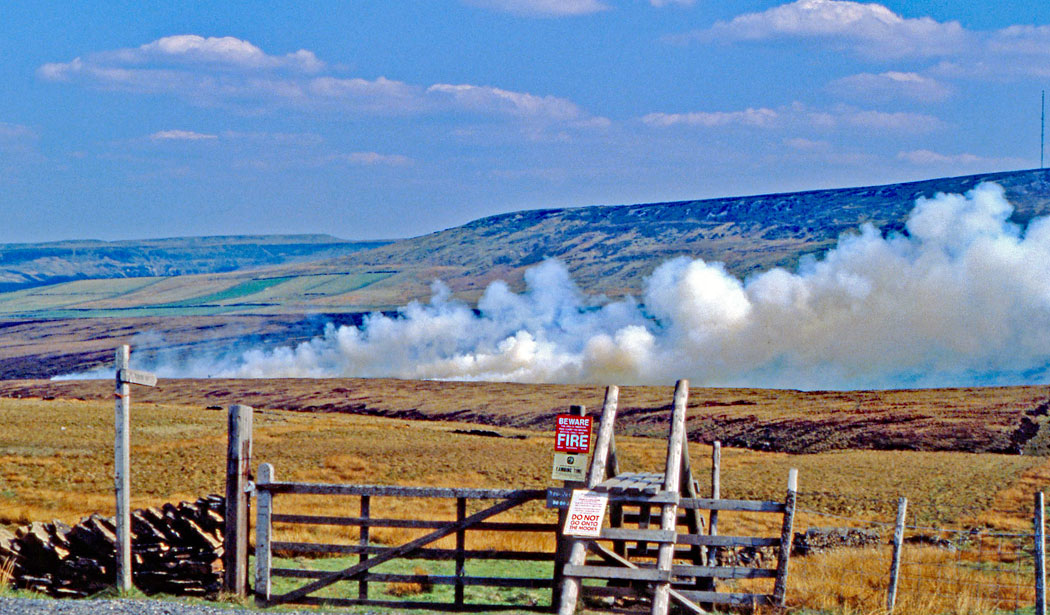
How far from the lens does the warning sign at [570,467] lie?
13.6 metres

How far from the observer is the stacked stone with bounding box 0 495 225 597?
607 inches

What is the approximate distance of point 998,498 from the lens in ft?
129

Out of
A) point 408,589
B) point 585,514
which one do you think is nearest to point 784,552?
A: point 585,514

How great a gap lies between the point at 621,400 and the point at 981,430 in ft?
144

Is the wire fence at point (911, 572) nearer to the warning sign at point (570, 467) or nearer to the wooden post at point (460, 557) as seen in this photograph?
the warning sign at point (570, 467)

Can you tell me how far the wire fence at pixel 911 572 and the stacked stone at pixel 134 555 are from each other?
793 cm

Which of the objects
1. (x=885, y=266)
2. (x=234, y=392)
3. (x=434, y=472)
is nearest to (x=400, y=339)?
(x=234, y=392)

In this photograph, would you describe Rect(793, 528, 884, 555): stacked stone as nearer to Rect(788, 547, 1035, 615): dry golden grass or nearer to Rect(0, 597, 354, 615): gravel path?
Rect(788, 547, 1035, 615): dry golden grass

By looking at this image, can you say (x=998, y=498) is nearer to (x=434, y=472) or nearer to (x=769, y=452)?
(x=434, y=472)

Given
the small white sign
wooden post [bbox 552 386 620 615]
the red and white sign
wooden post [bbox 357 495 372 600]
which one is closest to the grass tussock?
wooden post [bbox 357 495 372 600]

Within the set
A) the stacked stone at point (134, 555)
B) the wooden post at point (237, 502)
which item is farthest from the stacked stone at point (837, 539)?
the wooden post at point (237, 502)

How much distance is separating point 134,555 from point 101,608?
10.8ft

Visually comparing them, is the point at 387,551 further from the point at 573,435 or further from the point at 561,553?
the point at 573,435

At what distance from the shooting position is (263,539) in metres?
14.4
